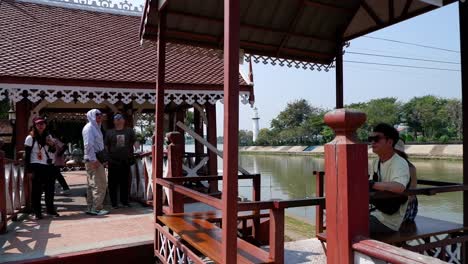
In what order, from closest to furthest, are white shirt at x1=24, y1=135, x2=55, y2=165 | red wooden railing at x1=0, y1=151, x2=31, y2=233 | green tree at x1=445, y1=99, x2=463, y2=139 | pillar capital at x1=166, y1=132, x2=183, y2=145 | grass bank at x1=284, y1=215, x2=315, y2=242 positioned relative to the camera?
1. red wooden railing at x1=0, y1=151, x2=31, y2=233
2. pillar capital at x1=166, y1=132, x2=183, y2=145
3. white shirt at x1=24, y1=135, x2=55, y2=165
4. grass bank at x1=284, y1=215, x2=315, y2=242
5. green tree at x1=445, y1=99, x2=463, y2=139

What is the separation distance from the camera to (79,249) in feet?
13.8

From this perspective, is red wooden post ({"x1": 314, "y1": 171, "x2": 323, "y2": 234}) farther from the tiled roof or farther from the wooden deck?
the tiled roof

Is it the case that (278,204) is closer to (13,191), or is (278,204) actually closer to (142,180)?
(13,191)

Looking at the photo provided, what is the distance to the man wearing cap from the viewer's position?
6.35 meters

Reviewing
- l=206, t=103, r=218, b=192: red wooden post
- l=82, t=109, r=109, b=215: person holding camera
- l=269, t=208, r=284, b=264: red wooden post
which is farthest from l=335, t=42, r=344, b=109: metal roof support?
l=206, t=103, r=218, b=192: red wooden post

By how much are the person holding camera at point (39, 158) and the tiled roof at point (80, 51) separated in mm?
1451

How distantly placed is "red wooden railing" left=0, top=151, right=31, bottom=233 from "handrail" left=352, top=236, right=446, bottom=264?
4496 mm

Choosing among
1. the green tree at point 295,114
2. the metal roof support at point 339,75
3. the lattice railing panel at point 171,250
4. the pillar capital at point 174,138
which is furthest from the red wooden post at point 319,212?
the green tree at point 295,114

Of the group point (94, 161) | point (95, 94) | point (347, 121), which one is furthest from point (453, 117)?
point (347, 121)

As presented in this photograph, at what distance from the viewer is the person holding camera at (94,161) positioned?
586 centimetres

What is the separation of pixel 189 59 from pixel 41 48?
10.5 feet

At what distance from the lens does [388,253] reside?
4.86 feet

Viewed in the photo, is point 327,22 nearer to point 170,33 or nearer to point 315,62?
point 315,62

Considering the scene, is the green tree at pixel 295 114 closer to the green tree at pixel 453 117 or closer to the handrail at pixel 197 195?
the green tree at pixel 453 117
